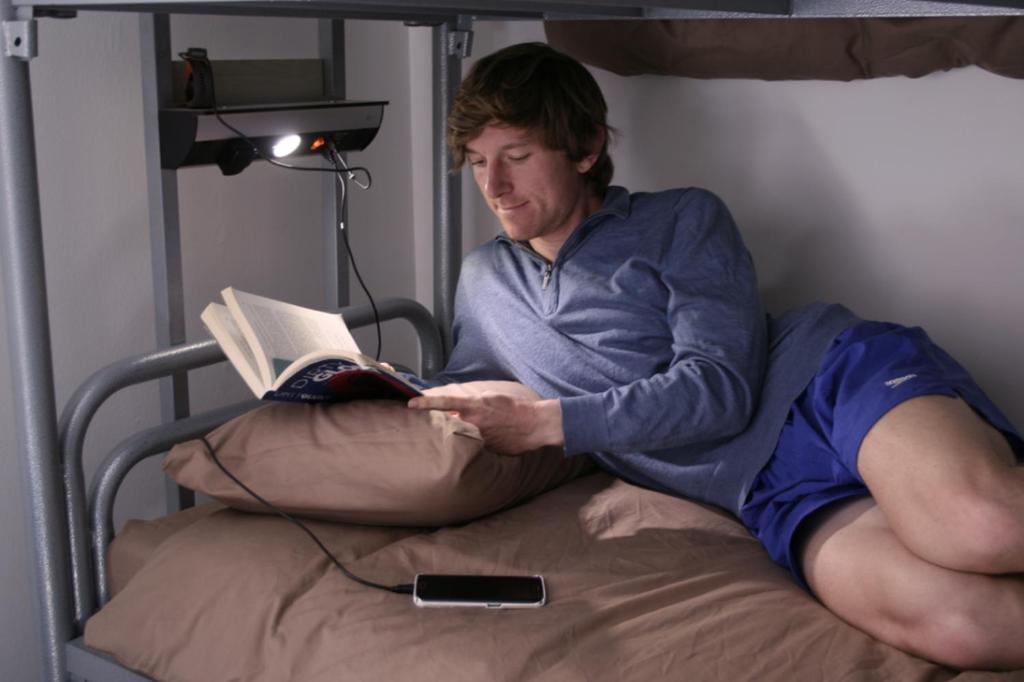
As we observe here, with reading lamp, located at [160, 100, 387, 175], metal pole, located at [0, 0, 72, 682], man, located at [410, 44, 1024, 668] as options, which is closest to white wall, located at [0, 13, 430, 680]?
metal pole, located at [0, 0, 72, 682]

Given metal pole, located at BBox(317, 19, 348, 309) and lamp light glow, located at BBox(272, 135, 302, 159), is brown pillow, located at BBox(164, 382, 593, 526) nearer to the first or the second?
lamp light glow, located at BBox(272, 135, 302, 159)

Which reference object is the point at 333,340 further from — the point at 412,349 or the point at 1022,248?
the point at 1022,248

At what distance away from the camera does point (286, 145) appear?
186cm

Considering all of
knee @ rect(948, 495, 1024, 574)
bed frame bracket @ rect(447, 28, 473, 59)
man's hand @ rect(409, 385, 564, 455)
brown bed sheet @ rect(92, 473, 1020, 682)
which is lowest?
brown bed sheet @ rect(92, 473, 1020, 682)

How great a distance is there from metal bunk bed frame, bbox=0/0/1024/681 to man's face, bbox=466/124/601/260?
0.20 meters

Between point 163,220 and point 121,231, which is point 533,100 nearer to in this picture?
point 163,220

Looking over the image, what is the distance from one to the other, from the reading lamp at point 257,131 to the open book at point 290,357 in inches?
9.7

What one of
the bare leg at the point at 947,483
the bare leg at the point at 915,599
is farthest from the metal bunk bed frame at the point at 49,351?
the bare leg at the point at 915,599

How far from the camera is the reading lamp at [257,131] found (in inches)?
67.9

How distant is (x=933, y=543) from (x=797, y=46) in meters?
0.94

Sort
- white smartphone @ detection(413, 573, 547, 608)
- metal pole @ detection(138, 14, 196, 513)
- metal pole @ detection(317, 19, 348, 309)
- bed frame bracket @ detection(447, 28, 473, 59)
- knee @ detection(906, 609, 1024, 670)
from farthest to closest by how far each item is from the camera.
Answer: bed frame bracket @ detection(447, 28, 473, 59) < metal pole @ detection(317, 19, 348, 309) < metal pole @ detection(138, 14, 196, 513) < white smartphone @ detection(413, 573, 547, 608) < knee @ detection(906, 609, 1024, 670)

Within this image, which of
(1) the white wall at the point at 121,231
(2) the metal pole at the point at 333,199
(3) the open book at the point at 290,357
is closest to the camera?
(3) the open book at the point at 290,357

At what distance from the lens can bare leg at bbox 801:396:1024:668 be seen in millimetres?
1295

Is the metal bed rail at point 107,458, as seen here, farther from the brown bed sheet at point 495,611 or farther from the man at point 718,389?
the man at point 718,389
